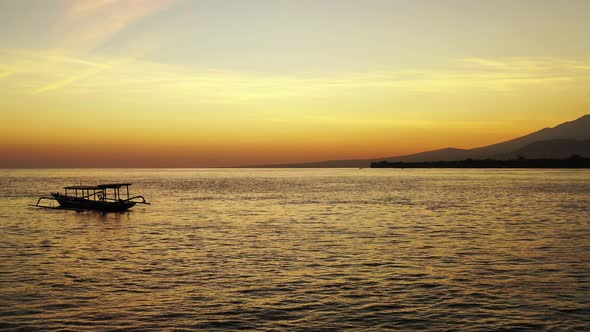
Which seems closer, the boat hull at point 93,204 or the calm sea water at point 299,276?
the calm sea water at point 299,276

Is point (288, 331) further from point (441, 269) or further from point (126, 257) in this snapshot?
point (126, 257)

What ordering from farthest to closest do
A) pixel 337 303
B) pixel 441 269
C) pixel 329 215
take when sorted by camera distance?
1. pixel 329 215
2. pixel 441 269
3. pixel 337 303

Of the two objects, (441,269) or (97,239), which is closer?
(441,269)

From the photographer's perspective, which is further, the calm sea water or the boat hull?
the boat hull

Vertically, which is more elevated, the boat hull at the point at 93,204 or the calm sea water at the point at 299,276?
the boat hull at the point at 93,204

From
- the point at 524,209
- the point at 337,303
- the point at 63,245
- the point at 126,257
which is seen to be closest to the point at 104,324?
the point at 337,303

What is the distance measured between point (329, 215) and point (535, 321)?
38.6 m

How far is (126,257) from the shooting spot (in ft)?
97.7

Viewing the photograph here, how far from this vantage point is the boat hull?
6128cm

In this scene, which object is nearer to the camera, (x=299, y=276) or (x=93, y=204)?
(x=299, y=276)

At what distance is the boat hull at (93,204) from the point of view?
201 feet

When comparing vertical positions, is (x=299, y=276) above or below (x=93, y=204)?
below

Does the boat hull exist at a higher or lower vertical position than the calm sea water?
higher

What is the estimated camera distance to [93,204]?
6406cm
